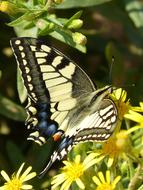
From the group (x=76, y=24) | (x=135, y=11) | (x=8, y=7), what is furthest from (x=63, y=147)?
(x=135, y=11)

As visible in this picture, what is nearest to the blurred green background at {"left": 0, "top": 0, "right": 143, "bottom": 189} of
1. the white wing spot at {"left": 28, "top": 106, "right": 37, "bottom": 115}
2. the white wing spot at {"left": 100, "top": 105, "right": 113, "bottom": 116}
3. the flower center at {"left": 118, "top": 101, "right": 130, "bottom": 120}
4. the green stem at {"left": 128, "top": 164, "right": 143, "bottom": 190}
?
the white wing spot at {"left": 28, "top": 106, "right": 37, "bottom": 115}

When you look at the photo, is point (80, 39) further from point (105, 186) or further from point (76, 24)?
point (105, 186)

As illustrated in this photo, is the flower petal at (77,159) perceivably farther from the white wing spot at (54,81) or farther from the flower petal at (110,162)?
the white wing spot at (54,81)

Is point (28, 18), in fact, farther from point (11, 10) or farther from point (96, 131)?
point (96, 131)

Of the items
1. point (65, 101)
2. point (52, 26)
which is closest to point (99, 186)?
point (65, 101)

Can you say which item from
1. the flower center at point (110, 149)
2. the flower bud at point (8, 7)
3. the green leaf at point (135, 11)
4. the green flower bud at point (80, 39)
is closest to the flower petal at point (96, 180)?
the flower center at point (110, 149)

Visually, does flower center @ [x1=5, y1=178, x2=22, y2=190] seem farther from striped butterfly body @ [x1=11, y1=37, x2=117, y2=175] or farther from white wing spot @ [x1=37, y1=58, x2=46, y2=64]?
white wing spot @ [x1=37, y1=58, x2=46, y2=64]

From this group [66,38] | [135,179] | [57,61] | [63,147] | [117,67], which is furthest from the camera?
[117,67]
